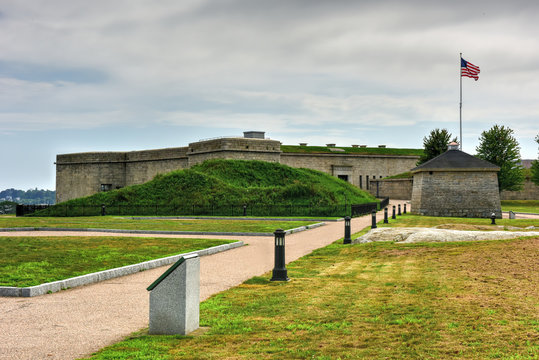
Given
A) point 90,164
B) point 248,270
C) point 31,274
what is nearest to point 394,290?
point 248,270

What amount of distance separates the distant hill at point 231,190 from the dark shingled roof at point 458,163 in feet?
33.5

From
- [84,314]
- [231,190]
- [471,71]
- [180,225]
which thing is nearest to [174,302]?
[84,314]

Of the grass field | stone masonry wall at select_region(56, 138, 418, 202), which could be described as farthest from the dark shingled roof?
the grass field

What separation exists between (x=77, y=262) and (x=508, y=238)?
12.4m

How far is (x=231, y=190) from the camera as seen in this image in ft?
157

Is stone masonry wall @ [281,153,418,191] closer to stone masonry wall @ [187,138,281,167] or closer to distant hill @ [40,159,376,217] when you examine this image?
stone masonry wall @ [187,138,281,167]

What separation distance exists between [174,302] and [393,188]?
69466 millimetres

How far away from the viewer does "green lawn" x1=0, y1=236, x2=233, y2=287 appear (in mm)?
10406

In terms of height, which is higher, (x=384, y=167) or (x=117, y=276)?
(x=384, y=167)

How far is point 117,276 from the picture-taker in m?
11.0

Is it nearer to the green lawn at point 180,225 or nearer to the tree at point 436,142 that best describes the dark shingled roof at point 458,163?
the green lawn at point 180,225

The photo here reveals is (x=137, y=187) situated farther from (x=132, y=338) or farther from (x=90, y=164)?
(x=132, y=338)

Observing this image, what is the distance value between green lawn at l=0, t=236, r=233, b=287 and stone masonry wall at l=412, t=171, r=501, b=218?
26.2m

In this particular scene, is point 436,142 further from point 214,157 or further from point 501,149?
point 214,157
